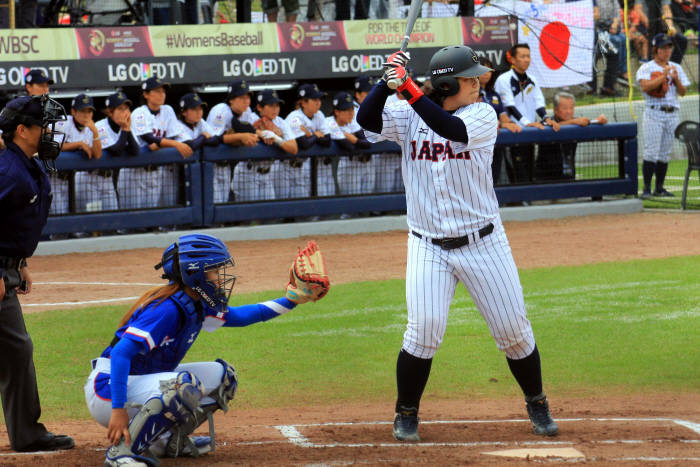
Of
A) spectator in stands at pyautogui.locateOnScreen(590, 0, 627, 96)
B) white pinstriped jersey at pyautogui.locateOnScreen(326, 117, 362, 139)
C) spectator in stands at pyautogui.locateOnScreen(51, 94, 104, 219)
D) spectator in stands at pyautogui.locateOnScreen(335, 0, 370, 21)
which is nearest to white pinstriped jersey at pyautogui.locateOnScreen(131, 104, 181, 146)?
spectator in stands at pyautogui.locateOnScreen(51, 94, 104, 219)

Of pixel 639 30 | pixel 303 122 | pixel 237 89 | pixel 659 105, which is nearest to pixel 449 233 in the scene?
pixel 237 89

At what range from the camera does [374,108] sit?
4.83 metres

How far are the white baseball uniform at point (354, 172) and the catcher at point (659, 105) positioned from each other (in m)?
4.20

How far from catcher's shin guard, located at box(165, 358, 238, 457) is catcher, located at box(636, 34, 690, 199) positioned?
10.8 m

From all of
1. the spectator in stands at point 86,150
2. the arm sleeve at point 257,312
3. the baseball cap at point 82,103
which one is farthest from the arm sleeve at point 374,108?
the baseball cap at point 82,103

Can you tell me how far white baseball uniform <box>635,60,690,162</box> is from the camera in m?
14.2

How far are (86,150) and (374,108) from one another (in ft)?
22.2

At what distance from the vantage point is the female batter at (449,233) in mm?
4781

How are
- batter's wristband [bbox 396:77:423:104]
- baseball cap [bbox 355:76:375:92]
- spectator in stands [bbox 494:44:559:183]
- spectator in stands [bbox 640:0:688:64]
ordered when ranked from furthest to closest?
spectator in stands [bbox 640:0:688:64]
spectator in stands [bbox 494:44:559:183]
baseball cap [bbox 355:76:375:92]
batter's wristband [bbox 396:77:423:104]

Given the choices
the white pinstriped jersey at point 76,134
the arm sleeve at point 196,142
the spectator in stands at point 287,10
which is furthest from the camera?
the spectator in stands at point 287,10

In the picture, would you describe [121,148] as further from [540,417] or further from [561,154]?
[540,417]

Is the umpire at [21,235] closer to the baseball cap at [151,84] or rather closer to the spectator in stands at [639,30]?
the baseball cap at [151,84]

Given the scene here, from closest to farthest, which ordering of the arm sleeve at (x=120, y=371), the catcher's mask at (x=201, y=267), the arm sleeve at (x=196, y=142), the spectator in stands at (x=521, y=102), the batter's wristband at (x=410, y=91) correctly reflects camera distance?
the arm sleeve at (x=120, y=371)
the catcher's mask at (x=201, y=267)
the batter's wristband at (x=410, y=91)
the arm sleeve at (x=196, y=142)
the spectator in stands at (x=521, y=102)

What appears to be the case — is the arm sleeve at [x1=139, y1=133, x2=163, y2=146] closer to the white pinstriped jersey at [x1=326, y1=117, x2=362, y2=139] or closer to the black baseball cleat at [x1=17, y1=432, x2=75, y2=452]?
the white pinstriped jersey at [x1=326, y1=117, x2=362, y2=139]
